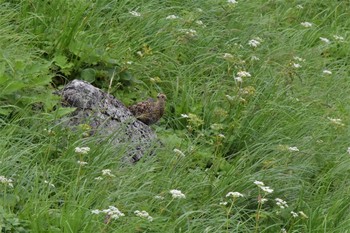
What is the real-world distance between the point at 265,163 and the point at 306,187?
11.1 inches

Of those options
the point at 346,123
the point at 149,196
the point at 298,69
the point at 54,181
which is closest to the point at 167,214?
the point at 149,196

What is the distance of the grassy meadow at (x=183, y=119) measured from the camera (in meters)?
4.72

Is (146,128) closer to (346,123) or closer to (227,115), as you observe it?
(227,115)

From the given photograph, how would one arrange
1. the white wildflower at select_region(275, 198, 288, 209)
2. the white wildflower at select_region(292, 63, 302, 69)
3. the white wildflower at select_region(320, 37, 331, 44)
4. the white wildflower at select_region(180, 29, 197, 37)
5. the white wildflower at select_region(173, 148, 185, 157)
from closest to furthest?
the white wildflower at select_region(275, 198, 288, 209), the white wildflower at select_region(173, 148, 185, 157), the white wildflower at select_region(292, 63, 302, 69), the white wildflower at select_region(180, 29, 197, 37), the white wildflower at select_region(320, 37, 331, 44)

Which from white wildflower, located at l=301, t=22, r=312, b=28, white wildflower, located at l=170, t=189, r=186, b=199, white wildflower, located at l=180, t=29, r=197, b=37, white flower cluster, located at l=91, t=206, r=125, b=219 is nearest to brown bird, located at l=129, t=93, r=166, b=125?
white wildflower, located at l=180, t=29, r=197, b=37

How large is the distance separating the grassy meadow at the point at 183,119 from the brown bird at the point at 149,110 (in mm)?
116

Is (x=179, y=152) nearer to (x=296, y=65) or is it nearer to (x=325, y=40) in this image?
(x=296, y=65)

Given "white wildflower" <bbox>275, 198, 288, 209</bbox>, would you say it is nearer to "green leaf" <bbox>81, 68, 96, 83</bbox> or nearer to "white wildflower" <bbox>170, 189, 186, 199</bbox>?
"white wildflower" <bbox>170, 189, 186, 199</bbox>

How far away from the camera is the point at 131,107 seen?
6.11m

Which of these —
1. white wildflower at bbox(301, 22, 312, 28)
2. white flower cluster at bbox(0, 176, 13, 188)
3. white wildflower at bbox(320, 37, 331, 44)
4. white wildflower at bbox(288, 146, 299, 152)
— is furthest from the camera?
white wildflower at bbox(301, 22, 312, 28)

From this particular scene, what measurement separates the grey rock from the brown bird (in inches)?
7.1

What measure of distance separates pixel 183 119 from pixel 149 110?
15.3 inches

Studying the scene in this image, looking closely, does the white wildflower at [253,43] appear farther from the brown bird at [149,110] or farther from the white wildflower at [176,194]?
the white wildflower at [176,194]

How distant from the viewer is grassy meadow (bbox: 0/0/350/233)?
15.5ft
